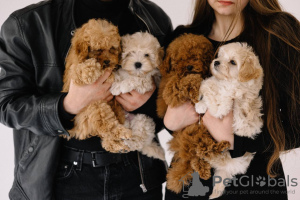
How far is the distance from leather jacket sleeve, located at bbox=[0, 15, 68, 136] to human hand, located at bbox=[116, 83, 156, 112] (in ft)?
1.40

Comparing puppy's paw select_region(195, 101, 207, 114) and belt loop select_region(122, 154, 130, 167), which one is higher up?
puppy's paw select_region(195, 101, 207, 114)

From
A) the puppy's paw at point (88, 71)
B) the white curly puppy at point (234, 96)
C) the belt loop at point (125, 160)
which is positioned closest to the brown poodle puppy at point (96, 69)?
the puppy's paw at point (88, 71)

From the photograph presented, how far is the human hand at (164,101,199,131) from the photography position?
224cm

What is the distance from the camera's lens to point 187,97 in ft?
7.48

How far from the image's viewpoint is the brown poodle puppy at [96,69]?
2.27m

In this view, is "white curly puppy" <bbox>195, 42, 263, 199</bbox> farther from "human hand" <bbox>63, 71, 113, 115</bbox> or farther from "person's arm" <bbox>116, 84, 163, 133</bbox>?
"human hand" <bbox>63, 71, 113, 115</bbox>

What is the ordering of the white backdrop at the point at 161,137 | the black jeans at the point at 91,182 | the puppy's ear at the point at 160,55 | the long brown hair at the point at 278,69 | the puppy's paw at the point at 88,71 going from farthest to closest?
the white backdrop at the point at 161,137 → the puppy's ear at the point at 160,55 → the black jeans at the point at 91,182 → the puppy's paw at the point at 88,71 → the long brown hair at the point at 278,69

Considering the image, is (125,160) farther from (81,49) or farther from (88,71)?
(81,49)

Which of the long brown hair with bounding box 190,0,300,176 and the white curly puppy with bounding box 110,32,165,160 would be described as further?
the white curly puppy with bounding box 110,32,165,160

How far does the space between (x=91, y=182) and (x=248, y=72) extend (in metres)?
1.28

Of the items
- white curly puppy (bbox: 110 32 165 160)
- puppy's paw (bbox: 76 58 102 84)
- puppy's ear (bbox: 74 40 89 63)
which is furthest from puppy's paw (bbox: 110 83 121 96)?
puppy's ear (bbox: 74 40 89 63)

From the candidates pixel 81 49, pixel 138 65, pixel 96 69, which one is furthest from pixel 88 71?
pixel 138 65

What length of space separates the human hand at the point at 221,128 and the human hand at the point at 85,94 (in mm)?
738

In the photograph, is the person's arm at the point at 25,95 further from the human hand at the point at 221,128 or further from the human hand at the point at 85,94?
the human hand at the point at 221,128
